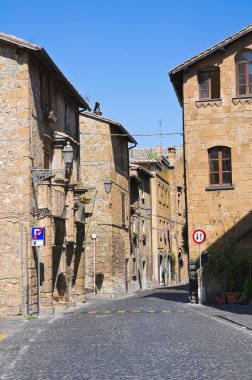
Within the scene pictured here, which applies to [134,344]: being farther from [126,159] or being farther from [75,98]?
[126,159]

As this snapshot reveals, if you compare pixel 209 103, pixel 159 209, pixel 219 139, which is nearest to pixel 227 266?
pixel 219 139

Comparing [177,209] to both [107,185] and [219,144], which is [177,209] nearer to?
[107,185]

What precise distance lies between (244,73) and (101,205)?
14128 mm

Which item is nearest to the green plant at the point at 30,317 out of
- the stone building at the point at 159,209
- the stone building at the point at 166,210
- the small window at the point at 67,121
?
the small window at the point at 67,121

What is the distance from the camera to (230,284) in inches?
1013

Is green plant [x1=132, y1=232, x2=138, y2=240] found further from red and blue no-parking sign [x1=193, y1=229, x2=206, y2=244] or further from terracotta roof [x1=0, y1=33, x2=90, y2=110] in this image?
red and blue no-parking sign [x1=193, y1=229, x2=206, y2=244]

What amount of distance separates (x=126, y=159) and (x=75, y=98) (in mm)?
14076

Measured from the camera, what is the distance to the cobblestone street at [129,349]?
9352mm

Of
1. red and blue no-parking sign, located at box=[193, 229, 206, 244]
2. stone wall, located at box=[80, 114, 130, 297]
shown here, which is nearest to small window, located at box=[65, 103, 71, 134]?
red and blue no-parking sign, located at box=[193, 229, 206, 244]

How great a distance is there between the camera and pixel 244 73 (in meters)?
27.0

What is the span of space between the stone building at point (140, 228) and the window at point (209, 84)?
19.7 metres

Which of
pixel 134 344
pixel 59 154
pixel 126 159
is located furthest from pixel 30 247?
pixel 126 159

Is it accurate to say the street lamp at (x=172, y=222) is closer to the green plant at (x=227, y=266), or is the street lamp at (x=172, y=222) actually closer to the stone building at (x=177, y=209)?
the stone building at (x=177, y=209)

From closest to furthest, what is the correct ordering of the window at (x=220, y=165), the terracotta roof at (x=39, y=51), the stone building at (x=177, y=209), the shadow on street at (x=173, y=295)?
the terracotta roof at (x=39, y=51) < the window at (x=220, y=165) < the shadow on street at (x=173, y=295) < the stone building at (x=177, y=209)
